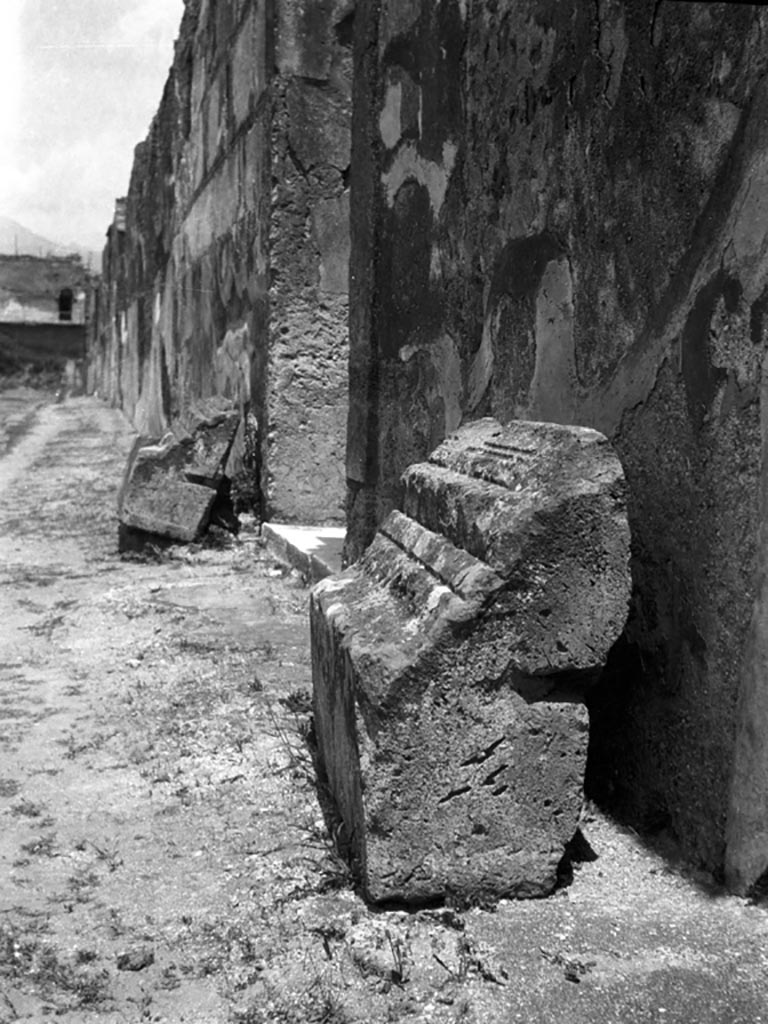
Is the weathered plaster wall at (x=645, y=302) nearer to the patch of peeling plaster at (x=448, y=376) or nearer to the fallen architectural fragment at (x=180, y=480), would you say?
the patch of peeling plaster at (x=448, y=376)

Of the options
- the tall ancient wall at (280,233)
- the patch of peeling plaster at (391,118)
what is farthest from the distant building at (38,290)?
the patch of peeling plaster at (391,118)

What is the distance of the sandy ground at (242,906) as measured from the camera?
5.24 ft

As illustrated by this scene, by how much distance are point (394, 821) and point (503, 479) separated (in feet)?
1.91

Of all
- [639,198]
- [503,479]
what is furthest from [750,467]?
[639,198]

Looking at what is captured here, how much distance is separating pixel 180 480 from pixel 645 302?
3.70 meters

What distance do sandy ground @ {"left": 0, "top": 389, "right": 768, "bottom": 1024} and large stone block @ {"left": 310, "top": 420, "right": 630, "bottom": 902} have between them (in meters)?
0.08

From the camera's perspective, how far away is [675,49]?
2.05 metres

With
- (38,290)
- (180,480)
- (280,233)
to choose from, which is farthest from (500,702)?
(38,290)

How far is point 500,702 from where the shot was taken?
1889mm

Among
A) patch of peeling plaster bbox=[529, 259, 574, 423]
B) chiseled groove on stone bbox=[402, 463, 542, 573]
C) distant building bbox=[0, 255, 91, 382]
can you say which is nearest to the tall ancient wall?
patch of peeling plaster bbox=[529, 259, 574, 423]

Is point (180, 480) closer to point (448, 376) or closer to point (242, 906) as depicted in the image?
point (448, 376)

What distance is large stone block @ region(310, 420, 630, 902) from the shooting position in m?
1.86

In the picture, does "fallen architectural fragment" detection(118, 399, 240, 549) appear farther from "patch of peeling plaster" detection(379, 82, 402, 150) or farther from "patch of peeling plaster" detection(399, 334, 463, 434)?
"patch of peeling plaster" detection(399, 334, 463, 434)

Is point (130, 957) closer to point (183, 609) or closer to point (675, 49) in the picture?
point (675, 49)
